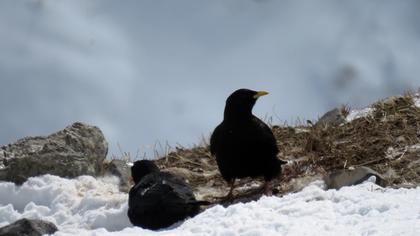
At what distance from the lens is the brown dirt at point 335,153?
25.8 ft

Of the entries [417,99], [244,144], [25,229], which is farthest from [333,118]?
[25,229]

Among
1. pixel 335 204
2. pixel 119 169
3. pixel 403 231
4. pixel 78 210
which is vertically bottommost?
pixel 403 231

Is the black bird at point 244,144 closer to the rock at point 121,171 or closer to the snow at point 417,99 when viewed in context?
the rock at point 121,171

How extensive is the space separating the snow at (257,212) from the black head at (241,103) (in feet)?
3.71

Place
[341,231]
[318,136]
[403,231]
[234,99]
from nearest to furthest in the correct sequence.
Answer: [403,231] → [341,231] → [234,99] → [318,136]

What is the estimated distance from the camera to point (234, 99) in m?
7.70

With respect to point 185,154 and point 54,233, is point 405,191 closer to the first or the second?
point 54,233

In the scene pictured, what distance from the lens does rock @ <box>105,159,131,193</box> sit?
29.2ft

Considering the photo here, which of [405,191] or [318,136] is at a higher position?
[318,136]

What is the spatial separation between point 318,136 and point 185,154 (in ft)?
6.81

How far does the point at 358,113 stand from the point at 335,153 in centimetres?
233

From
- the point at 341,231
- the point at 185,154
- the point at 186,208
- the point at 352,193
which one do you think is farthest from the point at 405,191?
the point at 185,154

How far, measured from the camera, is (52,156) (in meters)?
8.58

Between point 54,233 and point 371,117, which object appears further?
point 371,117
